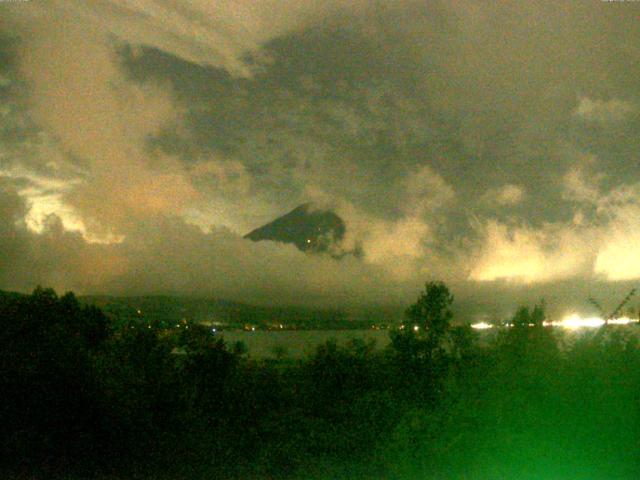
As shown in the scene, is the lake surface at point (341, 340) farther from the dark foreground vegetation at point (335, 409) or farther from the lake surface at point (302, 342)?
the dark foreground vegetation at point (335, 409)

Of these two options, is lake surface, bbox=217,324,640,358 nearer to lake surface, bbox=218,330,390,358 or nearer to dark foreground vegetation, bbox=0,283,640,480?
→ lake surface, bbox=218,330,390,358

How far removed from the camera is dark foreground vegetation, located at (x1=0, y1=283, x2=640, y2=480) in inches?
383

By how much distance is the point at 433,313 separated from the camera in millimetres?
14680

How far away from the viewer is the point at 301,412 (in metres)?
13.8

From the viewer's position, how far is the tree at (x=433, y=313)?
14.6 m

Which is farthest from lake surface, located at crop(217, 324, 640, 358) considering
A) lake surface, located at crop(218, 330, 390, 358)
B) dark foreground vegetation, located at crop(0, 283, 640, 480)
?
dark foreground vegetation, located at crop(0, 283, 640, 480)

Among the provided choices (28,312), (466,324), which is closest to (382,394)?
(466,324)

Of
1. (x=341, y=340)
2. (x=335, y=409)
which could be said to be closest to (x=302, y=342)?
(x=341, y=340)

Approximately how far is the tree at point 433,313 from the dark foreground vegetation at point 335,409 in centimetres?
2

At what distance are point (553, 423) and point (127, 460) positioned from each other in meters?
6.54

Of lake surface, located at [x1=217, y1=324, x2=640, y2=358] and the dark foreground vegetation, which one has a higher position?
lake surface, located at [x1=217, y1=324, x2=640, y2=358]

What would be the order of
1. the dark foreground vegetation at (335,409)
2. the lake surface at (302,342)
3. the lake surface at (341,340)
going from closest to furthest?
the dark foreground vegetation at (335,409)
the lake surface at (341,340)
the lake surface at (302,342)

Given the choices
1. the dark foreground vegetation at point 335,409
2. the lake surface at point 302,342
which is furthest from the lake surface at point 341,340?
the dark foreground vegetation at point 335,409

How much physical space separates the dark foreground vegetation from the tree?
24mm
